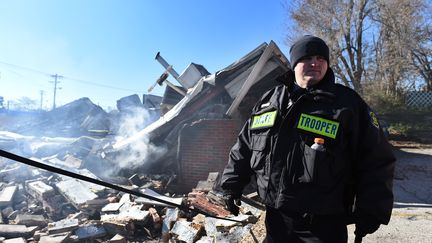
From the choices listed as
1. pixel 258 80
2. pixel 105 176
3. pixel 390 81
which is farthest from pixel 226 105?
pixel 390 81

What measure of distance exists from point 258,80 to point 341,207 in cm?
474

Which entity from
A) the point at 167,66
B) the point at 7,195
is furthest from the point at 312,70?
the point at 167,66

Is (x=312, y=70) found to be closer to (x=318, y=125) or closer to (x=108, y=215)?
(x=318, y=125)

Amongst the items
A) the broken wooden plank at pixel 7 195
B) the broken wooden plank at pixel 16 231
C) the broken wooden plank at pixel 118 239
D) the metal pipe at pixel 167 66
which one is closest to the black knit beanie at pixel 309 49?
the broken wooden plank at pixel 118 239

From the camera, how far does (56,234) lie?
4.54 m

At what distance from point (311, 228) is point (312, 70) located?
949 millimetres

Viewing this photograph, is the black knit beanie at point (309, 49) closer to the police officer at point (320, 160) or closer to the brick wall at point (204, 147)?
the police officer at point (320, 160)

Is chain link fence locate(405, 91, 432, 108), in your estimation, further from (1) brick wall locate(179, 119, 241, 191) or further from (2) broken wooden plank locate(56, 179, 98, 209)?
(2) broken wooden plank locate(56, 179, 98, 209)

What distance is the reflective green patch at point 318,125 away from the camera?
70.5 inches

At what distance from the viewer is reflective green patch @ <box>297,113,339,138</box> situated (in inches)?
70.5

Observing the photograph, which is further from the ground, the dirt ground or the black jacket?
the black jacket

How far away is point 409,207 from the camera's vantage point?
4.98 m

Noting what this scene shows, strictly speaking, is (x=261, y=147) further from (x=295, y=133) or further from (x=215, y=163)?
(x=215, y=163)

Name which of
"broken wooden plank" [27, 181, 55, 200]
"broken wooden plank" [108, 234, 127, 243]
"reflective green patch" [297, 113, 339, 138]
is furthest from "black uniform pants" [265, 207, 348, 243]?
"broken wooden plank" [27, 181, 55, 200]
